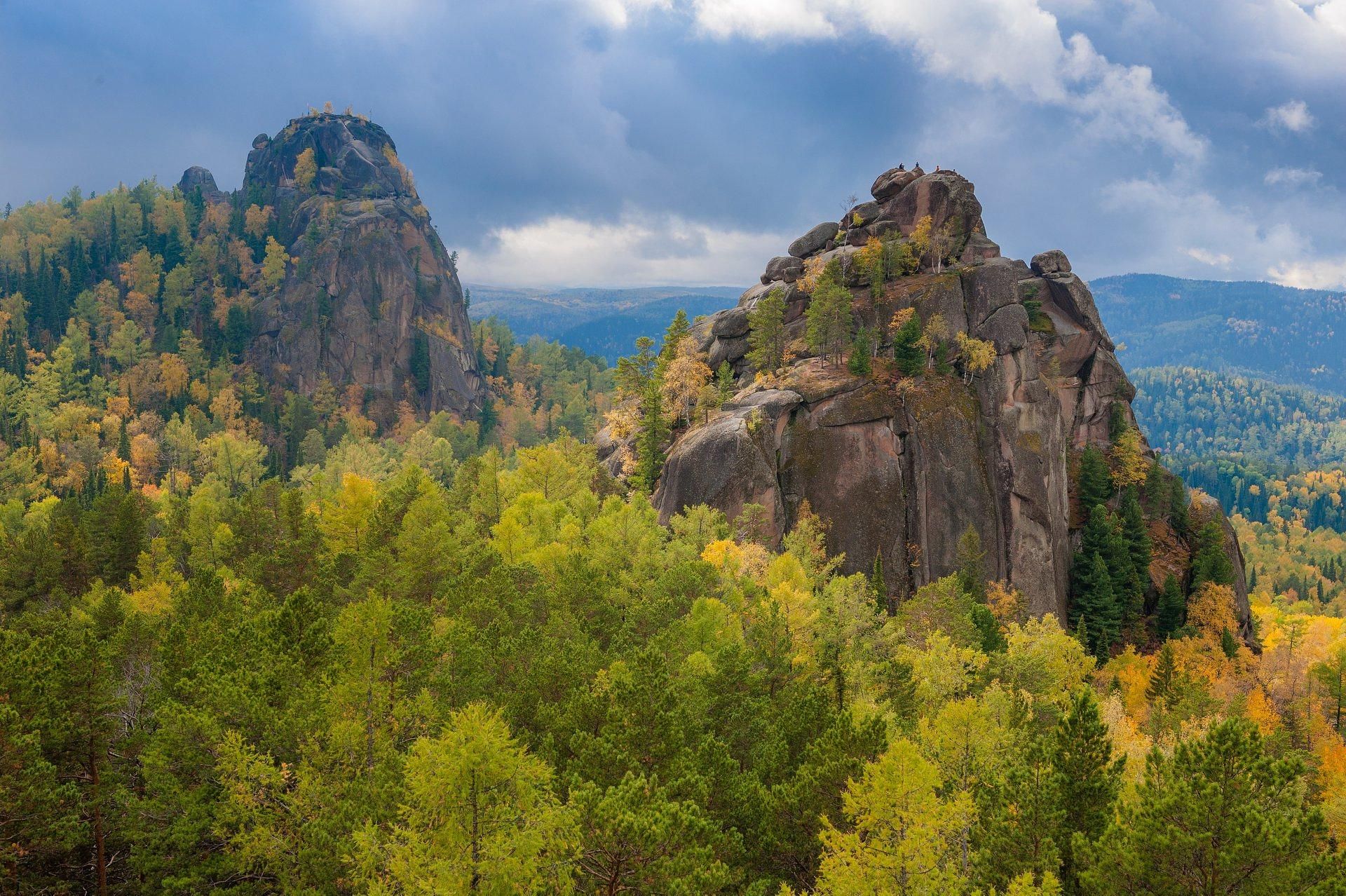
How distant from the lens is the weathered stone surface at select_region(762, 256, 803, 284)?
262 feet

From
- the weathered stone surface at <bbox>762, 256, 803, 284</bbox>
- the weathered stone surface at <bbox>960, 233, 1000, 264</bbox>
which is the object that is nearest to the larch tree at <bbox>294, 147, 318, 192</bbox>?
the weathered stone surface at <bbox>762, 256, 803, 284</bbox>

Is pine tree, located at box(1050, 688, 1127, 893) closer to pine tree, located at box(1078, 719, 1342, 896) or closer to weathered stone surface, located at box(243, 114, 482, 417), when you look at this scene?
pine tree, located at box(1078, 719, 1342, 896)

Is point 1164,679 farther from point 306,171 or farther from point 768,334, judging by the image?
point 306,171

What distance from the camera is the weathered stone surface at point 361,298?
15225 centimetres

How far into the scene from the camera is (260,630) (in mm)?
23922

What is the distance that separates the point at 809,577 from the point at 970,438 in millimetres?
25667

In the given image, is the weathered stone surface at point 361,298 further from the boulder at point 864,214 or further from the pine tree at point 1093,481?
the pine tree at point 1093,481

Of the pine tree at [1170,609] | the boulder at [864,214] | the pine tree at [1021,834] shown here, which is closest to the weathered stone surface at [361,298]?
the boulder at [864,214]

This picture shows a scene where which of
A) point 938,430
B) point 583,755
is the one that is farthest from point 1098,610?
point 583,755

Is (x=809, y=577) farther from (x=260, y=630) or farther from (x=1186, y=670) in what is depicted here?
(x=260, y=630)

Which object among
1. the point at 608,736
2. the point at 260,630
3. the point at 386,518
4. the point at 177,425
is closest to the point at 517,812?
the point at 608,736

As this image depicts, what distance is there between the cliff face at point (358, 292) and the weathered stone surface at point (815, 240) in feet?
310

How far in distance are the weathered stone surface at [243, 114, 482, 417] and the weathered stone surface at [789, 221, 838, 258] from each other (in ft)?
311

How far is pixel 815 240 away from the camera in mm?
82500
